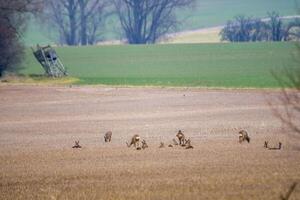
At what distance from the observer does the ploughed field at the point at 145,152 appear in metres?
18.0

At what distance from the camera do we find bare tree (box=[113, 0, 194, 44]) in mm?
115938

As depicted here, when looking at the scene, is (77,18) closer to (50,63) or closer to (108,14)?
(108,14)

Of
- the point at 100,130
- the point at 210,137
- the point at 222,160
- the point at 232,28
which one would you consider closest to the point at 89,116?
the point at 100,130

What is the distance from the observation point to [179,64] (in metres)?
74.9

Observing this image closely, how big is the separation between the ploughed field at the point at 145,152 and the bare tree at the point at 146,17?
75316 mm

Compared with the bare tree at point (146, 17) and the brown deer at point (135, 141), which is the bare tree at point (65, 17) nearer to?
the bare tree at point (146, 17)

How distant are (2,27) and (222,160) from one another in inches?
1641

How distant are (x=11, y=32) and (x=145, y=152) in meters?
39.9

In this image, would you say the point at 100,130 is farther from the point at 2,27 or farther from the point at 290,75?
the point at 2,27

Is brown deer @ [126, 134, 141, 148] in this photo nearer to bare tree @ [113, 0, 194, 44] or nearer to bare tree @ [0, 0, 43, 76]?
bare tree @ [0, 0, 43, 76]

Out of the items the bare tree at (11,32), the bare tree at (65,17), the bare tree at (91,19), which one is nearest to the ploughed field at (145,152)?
the bare tree at (11,32)

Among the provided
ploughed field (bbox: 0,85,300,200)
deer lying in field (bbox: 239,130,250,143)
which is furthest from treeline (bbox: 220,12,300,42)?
deer lying in field (bbox: 239,130,250,143)

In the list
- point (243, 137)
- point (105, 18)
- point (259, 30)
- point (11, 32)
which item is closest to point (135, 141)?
point (243, 137)

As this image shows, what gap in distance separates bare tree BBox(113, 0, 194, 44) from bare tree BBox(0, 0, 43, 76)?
2030 inches
